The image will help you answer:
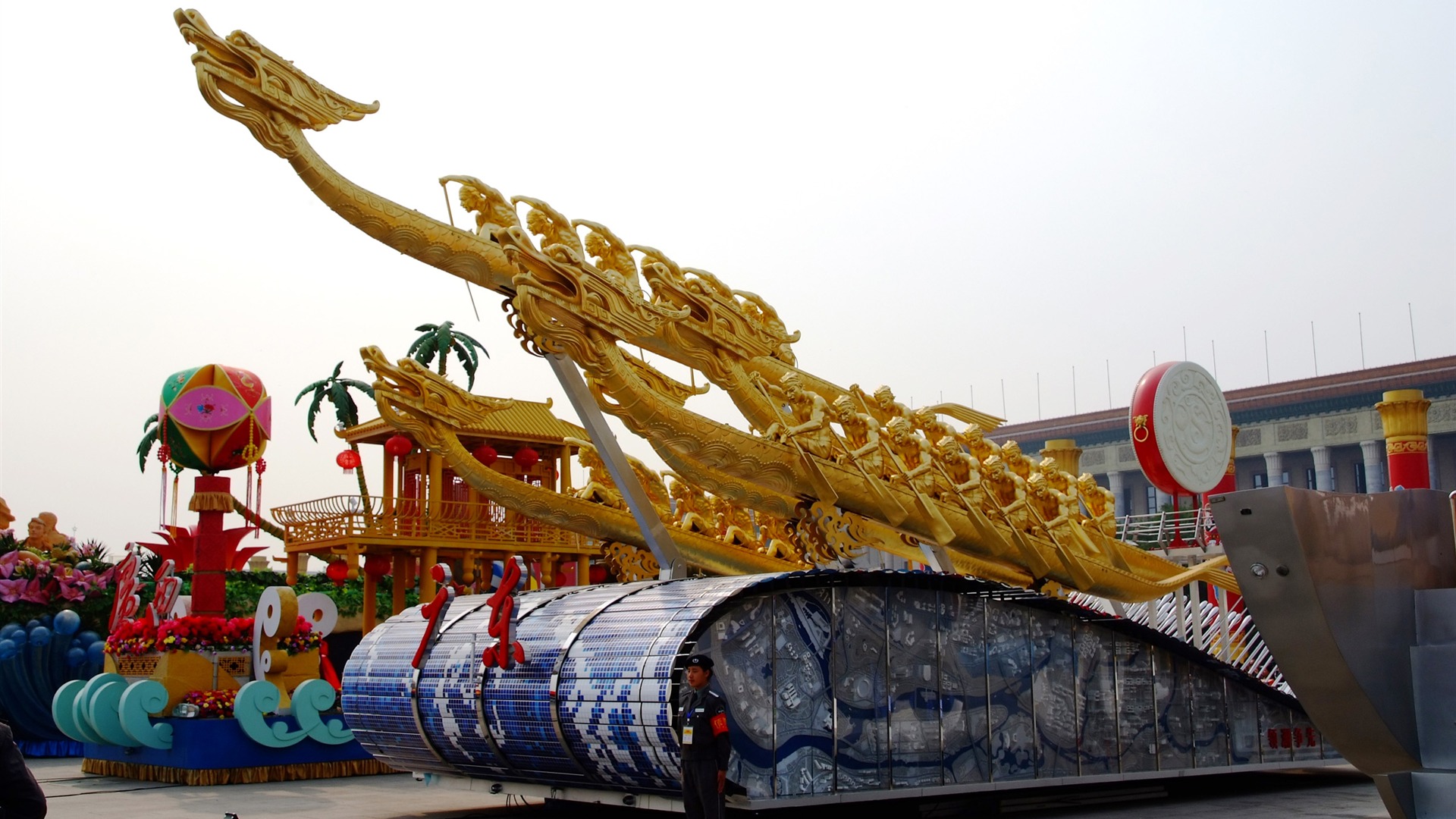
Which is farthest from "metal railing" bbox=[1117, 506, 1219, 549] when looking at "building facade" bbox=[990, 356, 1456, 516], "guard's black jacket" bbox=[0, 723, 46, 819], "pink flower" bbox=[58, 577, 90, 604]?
"building facade" bbox=[990, 356, 1456, 516]

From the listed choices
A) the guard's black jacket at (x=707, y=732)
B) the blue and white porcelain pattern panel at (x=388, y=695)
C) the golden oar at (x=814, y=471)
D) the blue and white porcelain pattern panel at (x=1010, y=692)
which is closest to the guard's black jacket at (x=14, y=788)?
the guard's black jacket at (x=707, y=732)

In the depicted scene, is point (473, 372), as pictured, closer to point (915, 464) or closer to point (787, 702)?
point (915, 464)

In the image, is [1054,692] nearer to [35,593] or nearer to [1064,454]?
[1064,454]

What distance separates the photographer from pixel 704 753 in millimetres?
7410

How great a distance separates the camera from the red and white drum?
14195mm

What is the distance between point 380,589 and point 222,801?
14737 millimetres

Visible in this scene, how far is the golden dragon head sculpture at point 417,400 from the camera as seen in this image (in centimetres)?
1254

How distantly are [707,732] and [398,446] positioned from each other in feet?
41.8

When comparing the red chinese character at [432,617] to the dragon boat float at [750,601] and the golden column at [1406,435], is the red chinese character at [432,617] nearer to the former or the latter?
the dragon boat float at [750,601]

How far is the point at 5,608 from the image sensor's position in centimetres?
1834

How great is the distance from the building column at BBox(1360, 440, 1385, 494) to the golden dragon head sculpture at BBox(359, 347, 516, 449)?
117 feet

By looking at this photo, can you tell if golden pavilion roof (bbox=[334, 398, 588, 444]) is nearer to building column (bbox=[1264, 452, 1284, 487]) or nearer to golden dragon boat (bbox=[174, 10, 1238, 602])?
golden dragon boat (bbox=[174, 10, 1238, 602])

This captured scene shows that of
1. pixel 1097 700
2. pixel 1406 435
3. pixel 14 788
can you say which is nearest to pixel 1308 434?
pixel 1406 435

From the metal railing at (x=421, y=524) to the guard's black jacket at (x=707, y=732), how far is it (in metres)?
10.3
